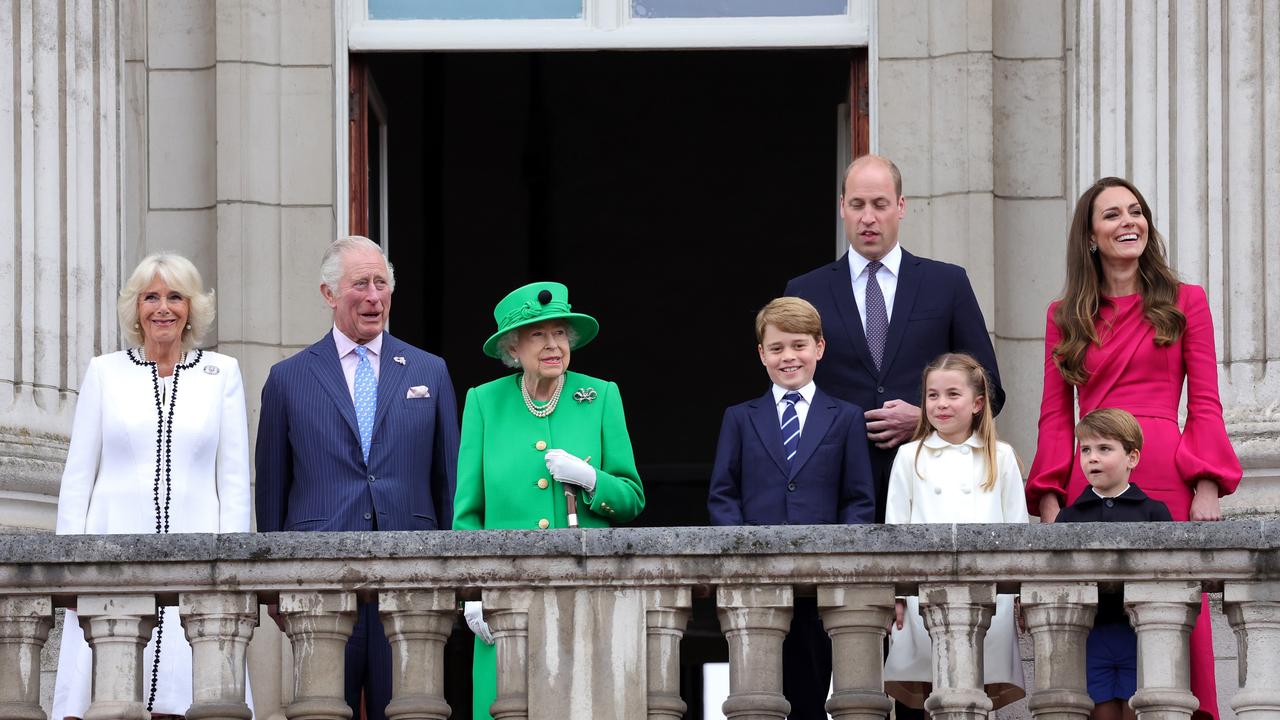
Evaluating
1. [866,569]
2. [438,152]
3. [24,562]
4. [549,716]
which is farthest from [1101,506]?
[438,152]

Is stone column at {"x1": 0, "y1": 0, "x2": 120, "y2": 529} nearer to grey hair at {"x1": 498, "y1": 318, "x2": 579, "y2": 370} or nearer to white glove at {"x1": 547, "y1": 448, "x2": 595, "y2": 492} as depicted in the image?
grey hair at {"x1": 498, "y1": 318, "x2": 579, "y2": 370}

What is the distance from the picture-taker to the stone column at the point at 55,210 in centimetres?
964

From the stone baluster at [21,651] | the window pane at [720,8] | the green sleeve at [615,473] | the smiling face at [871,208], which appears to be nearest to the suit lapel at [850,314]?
the smiling face at [871,208]

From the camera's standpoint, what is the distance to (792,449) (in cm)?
758

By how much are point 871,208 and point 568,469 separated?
1323 millimetres

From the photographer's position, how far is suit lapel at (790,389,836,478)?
24.8ft

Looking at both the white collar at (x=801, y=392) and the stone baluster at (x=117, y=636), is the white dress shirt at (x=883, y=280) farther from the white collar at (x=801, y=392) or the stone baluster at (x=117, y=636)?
the stone baluster at (x=117, y=636)

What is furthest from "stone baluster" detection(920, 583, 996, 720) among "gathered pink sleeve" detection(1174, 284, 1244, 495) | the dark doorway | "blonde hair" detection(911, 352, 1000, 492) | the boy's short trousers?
the dark doorway

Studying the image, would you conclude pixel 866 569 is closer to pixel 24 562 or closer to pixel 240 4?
pixel 24 562

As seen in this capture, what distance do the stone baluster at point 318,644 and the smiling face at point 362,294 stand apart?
48.4 inches

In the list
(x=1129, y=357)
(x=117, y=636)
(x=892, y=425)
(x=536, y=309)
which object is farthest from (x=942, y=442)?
(x=117, y=636)

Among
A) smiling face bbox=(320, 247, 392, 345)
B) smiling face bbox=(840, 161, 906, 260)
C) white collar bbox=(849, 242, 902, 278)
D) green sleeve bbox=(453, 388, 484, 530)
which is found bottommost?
green sleeve bbox=(453, 388, 484, 530)

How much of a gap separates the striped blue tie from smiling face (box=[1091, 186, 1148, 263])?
3.31 feet

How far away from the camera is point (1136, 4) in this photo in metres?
10.1
